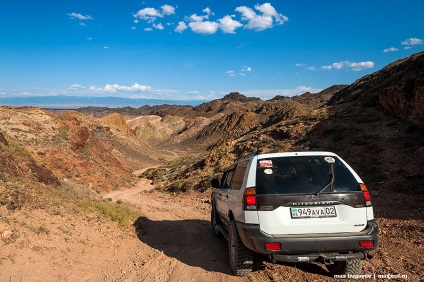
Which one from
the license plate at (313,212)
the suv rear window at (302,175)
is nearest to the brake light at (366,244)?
the license plate at (313,212)

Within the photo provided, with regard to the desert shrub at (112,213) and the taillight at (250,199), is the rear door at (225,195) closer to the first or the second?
the taillight at (250,199)

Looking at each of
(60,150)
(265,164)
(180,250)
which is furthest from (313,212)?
(60,150)

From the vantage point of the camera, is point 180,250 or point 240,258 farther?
point 180,250

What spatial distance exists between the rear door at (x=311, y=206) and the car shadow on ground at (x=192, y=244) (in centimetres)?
99

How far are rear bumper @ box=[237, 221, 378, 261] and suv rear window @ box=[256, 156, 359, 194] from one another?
0.65m

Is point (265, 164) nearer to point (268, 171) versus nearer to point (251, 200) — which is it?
point (268, 171)

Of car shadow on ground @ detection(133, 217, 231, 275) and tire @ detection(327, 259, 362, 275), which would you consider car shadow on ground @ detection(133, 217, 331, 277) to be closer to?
car shadow on ground @ detection(133, 217, 231, 275)

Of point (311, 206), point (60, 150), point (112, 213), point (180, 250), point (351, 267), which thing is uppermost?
point (311, 206)

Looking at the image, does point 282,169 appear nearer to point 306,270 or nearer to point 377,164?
point 306,270

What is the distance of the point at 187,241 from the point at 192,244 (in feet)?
1.18

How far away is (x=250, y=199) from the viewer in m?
4.71

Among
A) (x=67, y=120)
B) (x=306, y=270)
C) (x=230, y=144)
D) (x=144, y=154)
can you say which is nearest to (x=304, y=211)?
(x=306, y=270)

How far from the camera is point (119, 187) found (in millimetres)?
25578

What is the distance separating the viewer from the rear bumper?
4422mm
